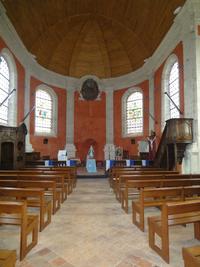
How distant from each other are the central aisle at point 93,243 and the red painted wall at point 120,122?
1048cm

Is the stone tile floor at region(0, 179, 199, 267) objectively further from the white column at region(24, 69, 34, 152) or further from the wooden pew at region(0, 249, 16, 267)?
the white column at region(24, 69, 34, 152)

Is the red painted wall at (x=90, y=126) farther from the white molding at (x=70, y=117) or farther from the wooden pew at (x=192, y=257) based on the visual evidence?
the wooden pew at (x=192, y=257)

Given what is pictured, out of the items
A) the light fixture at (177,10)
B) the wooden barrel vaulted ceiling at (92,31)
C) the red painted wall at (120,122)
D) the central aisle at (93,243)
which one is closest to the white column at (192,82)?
the light fixture at (177,10)

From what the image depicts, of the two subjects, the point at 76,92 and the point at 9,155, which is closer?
the point at 9,155

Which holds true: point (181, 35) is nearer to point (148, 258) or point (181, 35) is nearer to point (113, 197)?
point (113, 197)

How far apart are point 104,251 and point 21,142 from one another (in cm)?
766

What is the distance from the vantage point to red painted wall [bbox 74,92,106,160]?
16109 millimetres

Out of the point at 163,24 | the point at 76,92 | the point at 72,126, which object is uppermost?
the point at 163,24

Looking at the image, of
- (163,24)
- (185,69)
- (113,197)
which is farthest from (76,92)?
(113,197)

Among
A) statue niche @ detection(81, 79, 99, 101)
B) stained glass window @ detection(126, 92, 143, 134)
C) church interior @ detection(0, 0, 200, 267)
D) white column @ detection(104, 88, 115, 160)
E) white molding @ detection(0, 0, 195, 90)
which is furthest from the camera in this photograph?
statue niche @ detection(81, 79, 99, 101)

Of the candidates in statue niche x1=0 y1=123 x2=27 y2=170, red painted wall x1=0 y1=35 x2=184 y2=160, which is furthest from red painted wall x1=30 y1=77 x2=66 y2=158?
statue niche x1=0 y1=123 x2=27 y2=170

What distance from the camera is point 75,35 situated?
48.1 ft

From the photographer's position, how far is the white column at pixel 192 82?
26.6 feet

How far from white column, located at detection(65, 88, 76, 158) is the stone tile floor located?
11.2 metres
